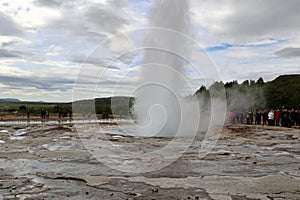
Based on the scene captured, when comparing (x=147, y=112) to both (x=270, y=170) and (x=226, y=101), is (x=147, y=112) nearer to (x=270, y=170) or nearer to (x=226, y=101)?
(x=270, y=170)

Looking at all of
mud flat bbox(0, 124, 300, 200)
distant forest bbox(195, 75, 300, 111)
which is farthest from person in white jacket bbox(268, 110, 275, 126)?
mud flat bbox(0, 124, 300, 200)

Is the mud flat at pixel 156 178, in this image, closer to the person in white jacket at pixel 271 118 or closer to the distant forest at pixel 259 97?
the person in white jacket at pixel 271 118

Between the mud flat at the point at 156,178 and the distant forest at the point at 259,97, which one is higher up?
the distant forest at the point at 259,97

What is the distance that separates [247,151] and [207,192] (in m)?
6.77

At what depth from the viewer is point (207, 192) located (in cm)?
639

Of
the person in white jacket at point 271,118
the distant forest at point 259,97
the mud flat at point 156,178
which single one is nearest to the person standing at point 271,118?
the person in white jacket at point 271,118

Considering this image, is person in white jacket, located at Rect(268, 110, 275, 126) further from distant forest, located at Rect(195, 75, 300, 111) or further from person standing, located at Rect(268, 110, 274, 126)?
distant forest, located at Rect(195, 75, 300, 111)

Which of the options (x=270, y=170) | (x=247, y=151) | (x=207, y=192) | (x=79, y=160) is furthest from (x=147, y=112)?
(x=207, y=192)

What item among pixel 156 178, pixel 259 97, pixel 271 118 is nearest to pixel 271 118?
pixel 271 118

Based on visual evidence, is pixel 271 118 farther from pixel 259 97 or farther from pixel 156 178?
pixel 259 97

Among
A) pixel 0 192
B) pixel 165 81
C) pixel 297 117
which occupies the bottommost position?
pixel 0 192

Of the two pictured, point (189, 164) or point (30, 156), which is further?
point (30, 156)

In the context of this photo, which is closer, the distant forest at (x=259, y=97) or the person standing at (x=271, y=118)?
the person standing at (x=271, y=118)

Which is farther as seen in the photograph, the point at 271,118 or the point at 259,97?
the point at 259,97
